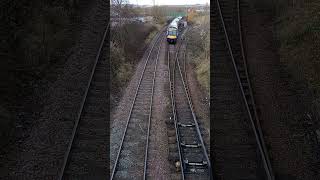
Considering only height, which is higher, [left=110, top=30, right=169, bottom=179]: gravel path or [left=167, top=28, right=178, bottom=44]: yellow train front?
[left=167, top=28, right=178, bottom=44]: yellow train front

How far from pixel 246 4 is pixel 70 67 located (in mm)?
9721

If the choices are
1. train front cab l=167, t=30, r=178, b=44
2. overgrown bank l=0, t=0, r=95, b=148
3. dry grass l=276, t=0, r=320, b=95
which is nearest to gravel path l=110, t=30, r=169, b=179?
overgrown bank l=0, t=0, r=95, b=148

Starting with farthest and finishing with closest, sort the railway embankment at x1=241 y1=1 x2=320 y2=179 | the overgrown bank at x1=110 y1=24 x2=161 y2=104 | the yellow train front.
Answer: the yellow train front → the overgrown bank at x1=110 y1=24 x2=161 y2=104 → the railway embankment at x1=241 y1=1 x2=320 y2=179

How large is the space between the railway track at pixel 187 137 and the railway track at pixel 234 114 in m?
0.57

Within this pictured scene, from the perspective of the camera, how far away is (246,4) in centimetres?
1827

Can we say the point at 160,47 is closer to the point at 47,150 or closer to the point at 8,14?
the point at 8,14

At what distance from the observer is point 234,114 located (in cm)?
1198

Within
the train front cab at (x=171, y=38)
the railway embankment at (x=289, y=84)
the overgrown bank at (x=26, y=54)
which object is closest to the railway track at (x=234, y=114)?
the railway embankment at (x=289, y=84)

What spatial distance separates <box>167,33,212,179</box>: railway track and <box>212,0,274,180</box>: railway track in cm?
57

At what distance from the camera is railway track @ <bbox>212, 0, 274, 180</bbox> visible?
31.8 feet

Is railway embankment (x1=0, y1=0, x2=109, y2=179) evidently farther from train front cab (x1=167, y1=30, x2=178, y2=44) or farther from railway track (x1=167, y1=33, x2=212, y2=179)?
train front cab (x1=167, y1=30, x2=178, y2=44)

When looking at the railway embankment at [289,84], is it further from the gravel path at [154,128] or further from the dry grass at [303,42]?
the gravel path at [154,128]

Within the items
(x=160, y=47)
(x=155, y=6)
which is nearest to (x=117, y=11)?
(x=160, y=47)

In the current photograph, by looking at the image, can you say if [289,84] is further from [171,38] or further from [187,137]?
[171,38]
